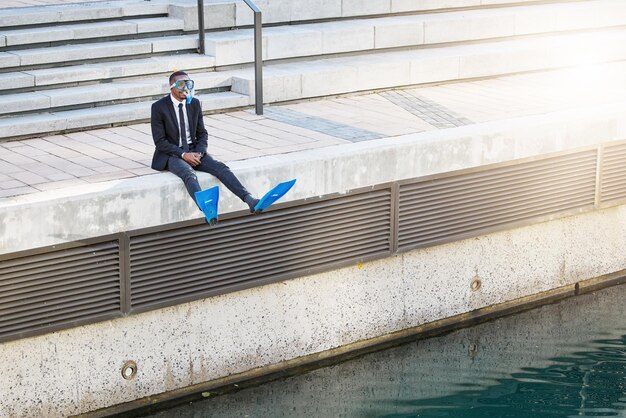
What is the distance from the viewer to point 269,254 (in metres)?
10.0

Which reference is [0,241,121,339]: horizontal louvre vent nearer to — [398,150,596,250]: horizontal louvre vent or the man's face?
the man's face

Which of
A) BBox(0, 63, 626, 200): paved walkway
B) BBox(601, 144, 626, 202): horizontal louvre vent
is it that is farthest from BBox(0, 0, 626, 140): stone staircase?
BBox(601, 144, 626, 202): horizontal louvre vent

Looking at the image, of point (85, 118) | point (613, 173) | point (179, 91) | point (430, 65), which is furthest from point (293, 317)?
point (430, 65)

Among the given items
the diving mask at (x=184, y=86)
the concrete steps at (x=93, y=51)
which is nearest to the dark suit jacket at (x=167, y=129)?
the diving mask at (x=184, y=86)

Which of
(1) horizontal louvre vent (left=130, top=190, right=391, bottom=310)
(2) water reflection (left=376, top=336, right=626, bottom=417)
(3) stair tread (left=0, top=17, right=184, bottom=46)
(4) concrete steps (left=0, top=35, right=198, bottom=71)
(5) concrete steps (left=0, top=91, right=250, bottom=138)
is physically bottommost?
(2) water reflection (left=376, top=336, right=626, bottom=417)

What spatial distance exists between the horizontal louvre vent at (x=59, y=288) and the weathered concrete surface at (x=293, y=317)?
17cm

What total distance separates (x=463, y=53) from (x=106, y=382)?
21.1 feet

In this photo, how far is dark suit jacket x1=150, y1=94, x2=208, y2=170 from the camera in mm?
9711

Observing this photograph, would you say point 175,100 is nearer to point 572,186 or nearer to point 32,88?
point 32,88

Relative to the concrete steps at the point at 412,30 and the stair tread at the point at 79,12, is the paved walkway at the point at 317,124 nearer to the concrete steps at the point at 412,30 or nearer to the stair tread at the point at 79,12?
the concrete steps at the point at 412,30

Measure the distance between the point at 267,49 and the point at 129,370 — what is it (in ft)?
15.4

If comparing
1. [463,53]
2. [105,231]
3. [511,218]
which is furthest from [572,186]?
[105,231]

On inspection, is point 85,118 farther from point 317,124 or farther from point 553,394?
point 553,394

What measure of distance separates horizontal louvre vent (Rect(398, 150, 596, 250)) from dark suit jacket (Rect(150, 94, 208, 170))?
2018mm
